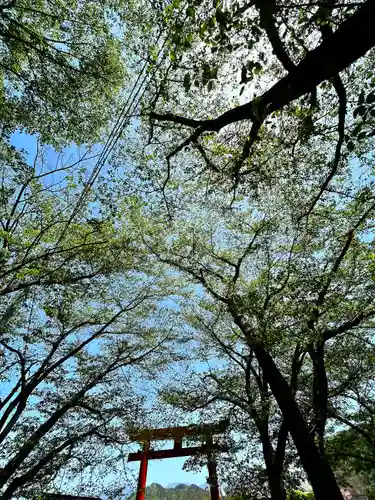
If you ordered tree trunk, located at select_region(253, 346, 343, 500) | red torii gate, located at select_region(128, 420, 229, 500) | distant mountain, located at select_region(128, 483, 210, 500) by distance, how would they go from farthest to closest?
distant mountain, located at select_region(128, 483, 210, 500) → red torii gate, located at select_region(128, 420, 229, 500) → tree trunk, located at select_region(253, 346, 343, 500)

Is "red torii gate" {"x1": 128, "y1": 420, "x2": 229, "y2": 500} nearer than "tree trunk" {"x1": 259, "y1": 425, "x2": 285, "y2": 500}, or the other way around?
"tree trunk" {"x1": 259, "y1": 425, "x2": 285, "y2": 500}

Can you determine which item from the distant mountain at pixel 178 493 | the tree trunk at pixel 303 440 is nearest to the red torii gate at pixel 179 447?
the distant mountain at pixel 178 493

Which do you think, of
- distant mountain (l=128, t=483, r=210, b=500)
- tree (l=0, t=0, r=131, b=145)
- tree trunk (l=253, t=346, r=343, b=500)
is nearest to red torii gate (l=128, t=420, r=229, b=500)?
distant mountain (l=128, t=483, r=210, b=500)

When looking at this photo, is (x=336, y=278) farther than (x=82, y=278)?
No

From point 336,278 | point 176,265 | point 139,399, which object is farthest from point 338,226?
point 139,399

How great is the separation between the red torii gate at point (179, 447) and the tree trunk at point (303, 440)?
7.81 ft

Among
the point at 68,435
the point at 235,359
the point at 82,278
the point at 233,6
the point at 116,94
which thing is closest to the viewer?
the point at 233,6

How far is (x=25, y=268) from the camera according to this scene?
16.8 feet

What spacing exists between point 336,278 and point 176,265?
399 centimetres

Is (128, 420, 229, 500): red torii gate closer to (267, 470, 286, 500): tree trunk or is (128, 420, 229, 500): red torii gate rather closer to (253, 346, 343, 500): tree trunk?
(267, 470, 286, 500): tree trunk

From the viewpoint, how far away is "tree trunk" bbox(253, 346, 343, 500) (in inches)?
185

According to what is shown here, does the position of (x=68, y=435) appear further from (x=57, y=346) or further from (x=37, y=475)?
(x=57, y=346)

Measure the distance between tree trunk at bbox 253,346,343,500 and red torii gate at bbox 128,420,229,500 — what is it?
93.8 inches

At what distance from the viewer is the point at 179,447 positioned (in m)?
9.02
